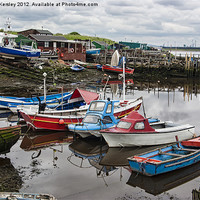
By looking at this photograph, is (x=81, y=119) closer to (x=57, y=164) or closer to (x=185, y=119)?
(x=57, y=164)

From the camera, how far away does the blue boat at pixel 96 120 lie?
63.2 ft

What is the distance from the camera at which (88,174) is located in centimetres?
1508

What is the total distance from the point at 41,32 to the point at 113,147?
6690 centimetres

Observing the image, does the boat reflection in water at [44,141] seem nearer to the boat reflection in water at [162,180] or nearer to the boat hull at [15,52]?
the boat reflection in water at [162,180]

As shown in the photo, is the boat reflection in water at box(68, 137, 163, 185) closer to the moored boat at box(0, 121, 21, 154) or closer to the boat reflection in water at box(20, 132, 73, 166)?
the boat reflection in water at box(20, 132, 73, 166)

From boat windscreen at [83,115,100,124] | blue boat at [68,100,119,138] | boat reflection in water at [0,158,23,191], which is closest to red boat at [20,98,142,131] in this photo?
boat windscreen at [83,115,100,124]

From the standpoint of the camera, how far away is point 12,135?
16.9 metres

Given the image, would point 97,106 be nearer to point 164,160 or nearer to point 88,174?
point 88,174

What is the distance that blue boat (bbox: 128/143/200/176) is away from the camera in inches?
557

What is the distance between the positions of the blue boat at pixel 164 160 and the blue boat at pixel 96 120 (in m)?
4.62

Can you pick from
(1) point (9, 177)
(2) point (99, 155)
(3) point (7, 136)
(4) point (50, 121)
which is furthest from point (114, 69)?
(1) point (9, 177)

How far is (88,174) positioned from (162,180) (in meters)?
3.37

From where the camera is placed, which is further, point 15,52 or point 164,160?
point 15,52

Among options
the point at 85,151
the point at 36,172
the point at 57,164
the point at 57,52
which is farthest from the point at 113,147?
the point at 57,52
